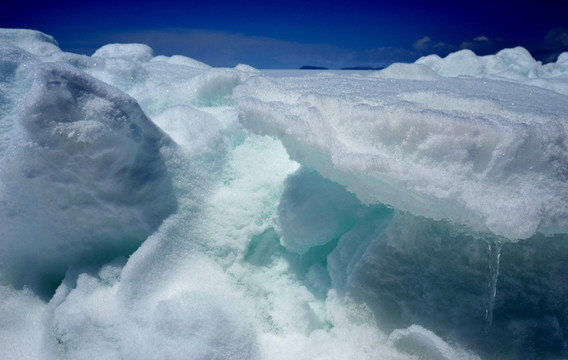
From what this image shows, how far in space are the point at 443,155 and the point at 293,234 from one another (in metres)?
1.02

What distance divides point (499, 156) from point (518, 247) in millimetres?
653

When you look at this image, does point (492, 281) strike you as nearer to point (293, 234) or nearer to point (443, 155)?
point (443, 155)

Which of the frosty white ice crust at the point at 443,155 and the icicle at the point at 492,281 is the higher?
the frosty white ice crust at the point at 443,155

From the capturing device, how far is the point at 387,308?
1.78m

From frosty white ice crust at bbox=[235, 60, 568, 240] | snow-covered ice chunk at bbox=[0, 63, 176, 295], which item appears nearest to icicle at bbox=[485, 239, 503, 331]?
frosty white ice crust at bbox=[235, 60, 568, 240]

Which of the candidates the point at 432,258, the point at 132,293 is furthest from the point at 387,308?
the point at 132,293

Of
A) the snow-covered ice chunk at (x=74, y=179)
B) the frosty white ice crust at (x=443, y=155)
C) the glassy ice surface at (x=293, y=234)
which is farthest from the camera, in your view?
the snow-covered ice chunk at (x=74, y=179)

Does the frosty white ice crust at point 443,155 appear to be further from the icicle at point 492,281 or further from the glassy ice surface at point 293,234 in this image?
the icicle at point 492,281

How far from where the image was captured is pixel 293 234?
211cm

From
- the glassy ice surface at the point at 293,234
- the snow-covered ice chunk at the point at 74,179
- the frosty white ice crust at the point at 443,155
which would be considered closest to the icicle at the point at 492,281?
the glassy ice surface at the point at 293,234

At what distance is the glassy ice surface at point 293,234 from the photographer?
57.9 inches

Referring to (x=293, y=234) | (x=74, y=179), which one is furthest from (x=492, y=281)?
(x=74, y=179)

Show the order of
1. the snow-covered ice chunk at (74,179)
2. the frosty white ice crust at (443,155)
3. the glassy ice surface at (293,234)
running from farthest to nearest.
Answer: the snow-covered ice chunk at (74,179)
the glassy ice surface at (293,234)
the frosty white ice crust at (443,155)

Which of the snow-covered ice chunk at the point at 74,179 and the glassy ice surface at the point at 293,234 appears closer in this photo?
the glassy ice surface at the point at 293,234
